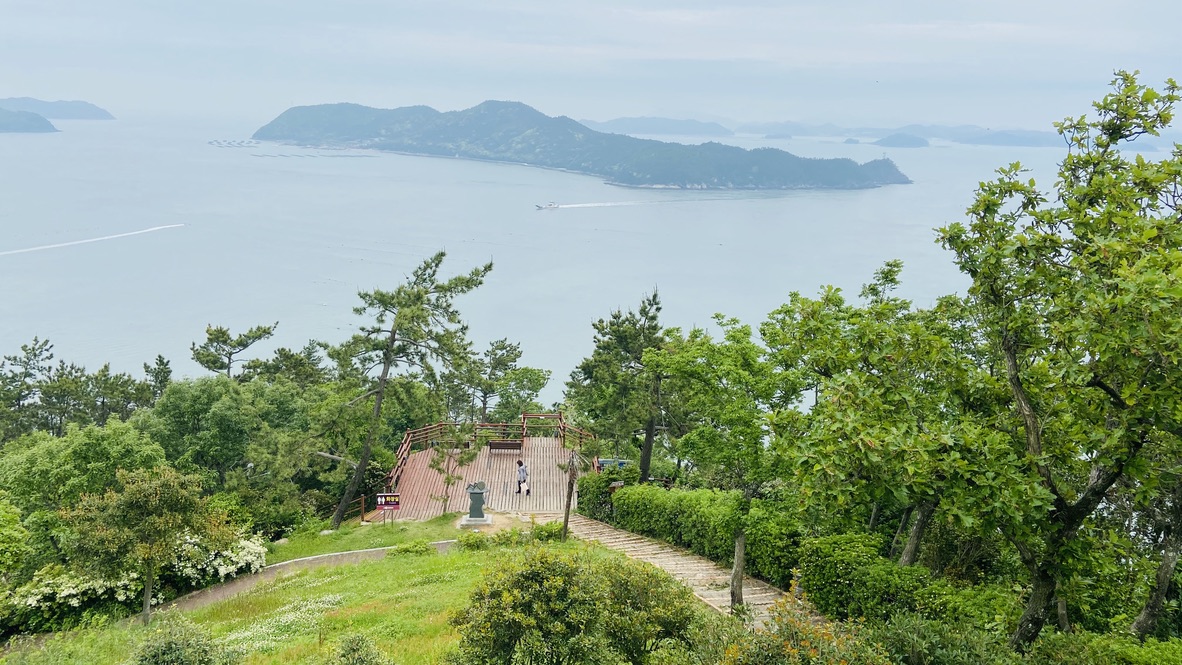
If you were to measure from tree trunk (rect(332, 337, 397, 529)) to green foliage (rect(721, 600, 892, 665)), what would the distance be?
15.0 m

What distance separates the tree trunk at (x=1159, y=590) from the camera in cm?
798

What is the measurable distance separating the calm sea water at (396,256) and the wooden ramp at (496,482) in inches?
1615

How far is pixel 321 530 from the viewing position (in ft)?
67.4

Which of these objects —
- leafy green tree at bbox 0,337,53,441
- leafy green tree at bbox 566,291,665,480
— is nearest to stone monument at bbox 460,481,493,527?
leafy green tree at bbox 566,291,665,480

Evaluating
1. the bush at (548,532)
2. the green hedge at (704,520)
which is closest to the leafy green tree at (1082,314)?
the green hedge at (704,520)

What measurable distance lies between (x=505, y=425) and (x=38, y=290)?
314ft

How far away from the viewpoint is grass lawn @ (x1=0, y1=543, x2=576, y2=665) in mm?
10133

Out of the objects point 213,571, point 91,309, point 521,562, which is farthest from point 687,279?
point 521,562

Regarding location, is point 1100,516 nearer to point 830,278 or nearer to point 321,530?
point 321,530

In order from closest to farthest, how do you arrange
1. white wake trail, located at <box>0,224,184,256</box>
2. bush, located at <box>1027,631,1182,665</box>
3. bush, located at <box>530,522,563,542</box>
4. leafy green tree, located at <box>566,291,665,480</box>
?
1. bush, located at <box>1027,631,1182,665</box>
2. bush, located at <box>530,522,563,542</box>
3. leafy green tree, located at <box>566,291,665,480</box>
4. white wake trail, located at <box>0,224,184,256</box>

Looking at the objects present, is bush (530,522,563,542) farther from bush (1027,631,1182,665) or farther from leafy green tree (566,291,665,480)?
bush (1027,631,1182,665)

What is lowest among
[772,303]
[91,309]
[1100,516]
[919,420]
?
[91,309]

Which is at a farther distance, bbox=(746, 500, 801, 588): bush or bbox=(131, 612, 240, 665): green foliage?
bbox=(746, 500, 801, 588): bush

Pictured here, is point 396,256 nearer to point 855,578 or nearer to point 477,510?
point 477,510
